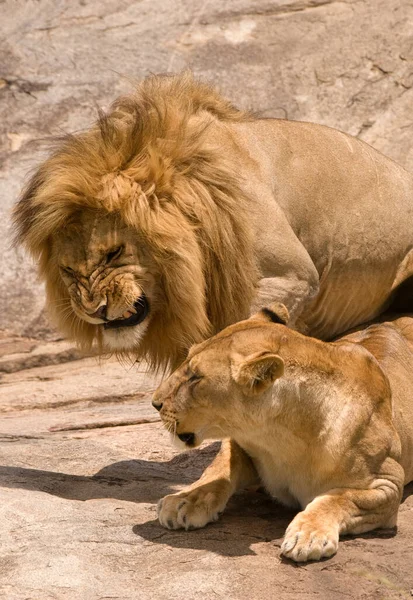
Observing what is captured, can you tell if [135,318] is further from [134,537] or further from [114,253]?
[134,537]

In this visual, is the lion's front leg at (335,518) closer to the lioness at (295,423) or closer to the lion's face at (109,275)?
the lioness at (295,423)

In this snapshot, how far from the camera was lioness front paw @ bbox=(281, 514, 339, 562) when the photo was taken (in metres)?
3.96

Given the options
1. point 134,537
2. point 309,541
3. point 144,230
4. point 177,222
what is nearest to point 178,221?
point 177,222

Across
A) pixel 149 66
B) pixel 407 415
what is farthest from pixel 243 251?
pixel 149 66

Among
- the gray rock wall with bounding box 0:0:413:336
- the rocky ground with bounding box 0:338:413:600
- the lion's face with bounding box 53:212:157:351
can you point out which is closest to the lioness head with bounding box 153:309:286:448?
the rocky ground with bounding box 0:338:413:600

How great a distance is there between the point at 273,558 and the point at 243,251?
4.94 ft

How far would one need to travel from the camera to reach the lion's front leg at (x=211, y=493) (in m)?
4.32

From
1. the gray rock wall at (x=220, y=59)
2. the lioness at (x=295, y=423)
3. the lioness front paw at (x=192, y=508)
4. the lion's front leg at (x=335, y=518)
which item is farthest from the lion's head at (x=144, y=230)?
the gray rock wall at (x=220, y=59)

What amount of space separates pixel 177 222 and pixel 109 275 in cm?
35

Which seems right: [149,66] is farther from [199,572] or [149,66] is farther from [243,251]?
[199,572]

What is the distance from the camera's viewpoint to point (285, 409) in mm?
4191

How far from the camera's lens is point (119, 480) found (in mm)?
5203

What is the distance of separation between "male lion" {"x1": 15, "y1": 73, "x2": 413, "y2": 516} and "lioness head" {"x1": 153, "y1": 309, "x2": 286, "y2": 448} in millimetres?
429

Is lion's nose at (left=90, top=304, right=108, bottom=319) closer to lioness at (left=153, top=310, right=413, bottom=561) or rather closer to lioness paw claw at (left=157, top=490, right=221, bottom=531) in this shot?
lioness at (left=153, top=310, right=413, bottom=561)
